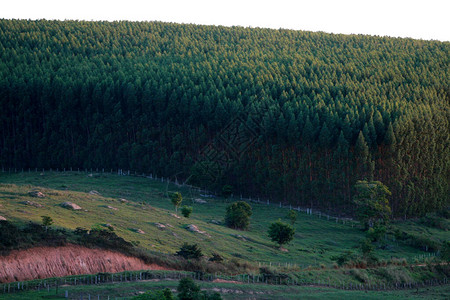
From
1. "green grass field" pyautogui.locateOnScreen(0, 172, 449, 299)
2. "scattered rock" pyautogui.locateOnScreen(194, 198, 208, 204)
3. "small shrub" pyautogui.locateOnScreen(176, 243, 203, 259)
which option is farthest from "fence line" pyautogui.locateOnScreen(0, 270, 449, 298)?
"scattered rock" pyautogui.locateOnScreen(194, 198, 208, 204)

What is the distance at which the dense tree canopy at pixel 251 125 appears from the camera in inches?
4998

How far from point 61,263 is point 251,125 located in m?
78.5

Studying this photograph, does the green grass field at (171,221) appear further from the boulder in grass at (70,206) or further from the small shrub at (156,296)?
the small shrub at (156,296)

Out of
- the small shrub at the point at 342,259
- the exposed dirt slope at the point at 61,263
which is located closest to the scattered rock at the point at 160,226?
the exposed dirt slope at the point at 61,263

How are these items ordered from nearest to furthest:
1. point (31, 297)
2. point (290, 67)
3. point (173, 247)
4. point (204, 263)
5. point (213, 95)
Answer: point (31, 297) < point (204, 263) < point (173, 247) < point (213, 95) < point (290, 67)

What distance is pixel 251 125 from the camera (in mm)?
137125

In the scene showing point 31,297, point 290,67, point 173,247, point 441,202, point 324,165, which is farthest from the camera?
point 290,67

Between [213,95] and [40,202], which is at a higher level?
[213,95]

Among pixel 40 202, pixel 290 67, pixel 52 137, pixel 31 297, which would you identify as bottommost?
pixel 31 297

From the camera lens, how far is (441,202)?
446 feet

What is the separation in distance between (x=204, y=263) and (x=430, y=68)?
5274 inches

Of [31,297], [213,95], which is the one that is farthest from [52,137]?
[31,297]

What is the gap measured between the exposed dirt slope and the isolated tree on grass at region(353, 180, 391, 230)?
2120 inches

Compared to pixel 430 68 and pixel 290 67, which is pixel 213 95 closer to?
pixel 290 67
